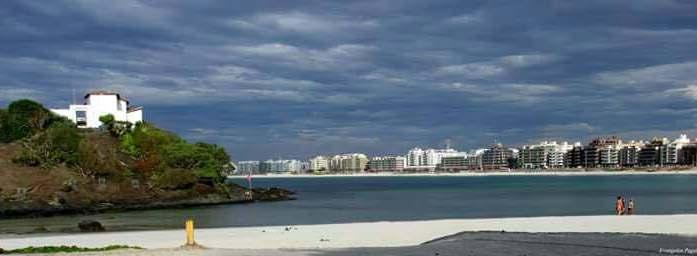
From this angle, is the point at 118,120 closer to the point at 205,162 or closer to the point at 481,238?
the point at 205,162

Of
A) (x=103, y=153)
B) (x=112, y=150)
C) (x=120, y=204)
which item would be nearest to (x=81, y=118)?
(x=112, y=150)

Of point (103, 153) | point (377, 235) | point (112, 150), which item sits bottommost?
point (377, 235)

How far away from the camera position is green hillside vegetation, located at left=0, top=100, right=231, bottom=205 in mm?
89312

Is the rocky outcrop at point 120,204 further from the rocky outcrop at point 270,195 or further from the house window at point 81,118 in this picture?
the house window at point 81,118

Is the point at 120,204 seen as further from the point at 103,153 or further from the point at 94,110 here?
the point at 94,110

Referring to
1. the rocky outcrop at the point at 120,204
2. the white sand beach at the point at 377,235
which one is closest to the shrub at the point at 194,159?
the rocky outcrop at the point at 120,204

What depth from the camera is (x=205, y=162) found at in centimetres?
10100

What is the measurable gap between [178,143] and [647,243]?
88.4 m

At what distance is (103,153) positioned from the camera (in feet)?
316

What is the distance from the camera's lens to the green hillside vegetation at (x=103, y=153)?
89.3 metres

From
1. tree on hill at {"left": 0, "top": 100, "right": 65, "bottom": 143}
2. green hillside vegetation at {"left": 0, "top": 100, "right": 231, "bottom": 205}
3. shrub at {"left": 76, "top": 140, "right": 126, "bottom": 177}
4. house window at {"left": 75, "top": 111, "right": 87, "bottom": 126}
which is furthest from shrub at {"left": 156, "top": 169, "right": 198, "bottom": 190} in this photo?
house window at {"left": 75, "top": 111, "right": 87, "bottom": 126}

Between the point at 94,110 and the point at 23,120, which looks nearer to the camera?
the point at 23,120

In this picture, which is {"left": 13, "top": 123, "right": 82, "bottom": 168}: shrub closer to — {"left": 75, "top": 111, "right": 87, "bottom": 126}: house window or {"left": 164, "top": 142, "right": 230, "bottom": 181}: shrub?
{"left": 164, "top": 142, "right": 230, "bottom": 181}: shrub

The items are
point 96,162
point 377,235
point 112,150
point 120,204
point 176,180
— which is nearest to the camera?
point 377,235
